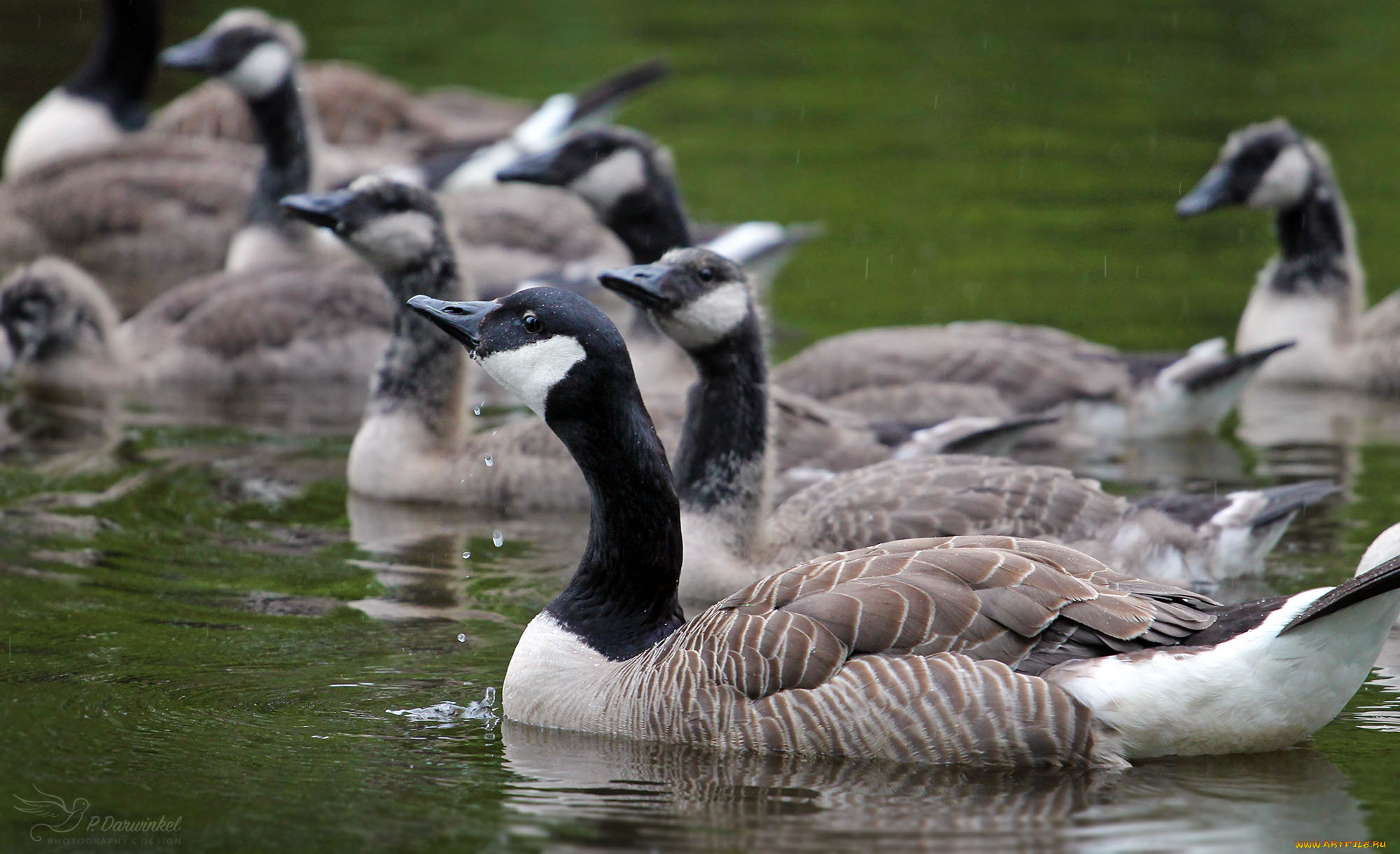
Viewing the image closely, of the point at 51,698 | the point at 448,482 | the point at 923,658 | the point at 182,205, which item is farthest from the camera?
the point at 182,205

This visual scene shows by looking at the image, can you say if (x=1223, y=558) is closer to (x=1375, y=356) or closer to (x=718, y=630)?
(x=718, y=630)

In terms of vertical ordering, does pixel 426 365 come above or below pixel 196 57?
below

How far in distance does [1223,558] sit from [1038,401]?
269cm

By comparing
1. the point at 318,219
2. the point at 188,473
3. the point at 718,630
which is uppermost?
the point at 318,219

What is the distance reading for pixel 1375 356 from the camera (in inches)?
551

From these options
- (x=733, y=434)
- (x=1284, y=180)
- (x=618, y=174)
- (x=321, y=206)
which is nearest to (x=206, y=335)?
(x=321, y=206)

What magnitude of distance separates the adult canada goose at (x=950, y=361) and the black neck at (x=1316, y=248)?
223 cm

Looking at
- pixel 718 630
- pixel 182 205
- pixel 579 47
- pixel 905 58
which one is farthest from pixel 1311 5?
pixel 718 630

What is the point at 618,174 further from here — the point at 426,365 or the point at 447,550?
the point at 447,550

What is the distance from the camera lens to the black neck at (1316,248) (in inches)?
564

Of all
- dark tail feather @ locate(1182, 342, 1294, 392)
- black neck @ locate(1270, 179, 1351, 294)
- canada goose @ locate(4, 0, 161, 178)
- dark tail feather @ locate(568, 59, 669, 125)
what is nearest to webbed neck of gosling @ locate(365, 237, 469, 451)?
dark tail feather @ locate(1182, 342, 1294, 392)

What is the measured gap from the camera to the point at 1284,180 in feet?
46.8

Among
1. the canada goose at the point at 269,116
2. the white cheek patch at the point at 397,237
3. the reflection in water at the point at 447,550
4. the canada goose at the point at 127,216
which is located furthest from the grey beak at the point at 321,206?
the canada goose at the point at 127,216

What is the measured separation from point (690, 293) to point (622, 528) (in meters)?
1.92
